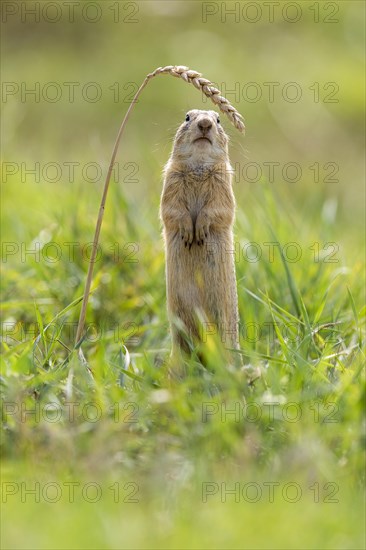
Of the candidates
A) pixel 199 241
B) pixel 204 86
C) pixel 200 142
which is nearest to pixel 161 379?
pixel 199 241

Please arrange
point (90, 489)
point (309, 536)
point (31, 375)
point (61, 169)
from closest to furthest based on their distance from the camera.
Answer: point (309, 536), point (90, 489), point (31, 375), point (61, 169)

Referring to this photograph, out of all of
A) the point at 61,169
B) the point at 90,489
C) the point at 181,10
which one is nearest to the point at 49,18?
the point at 181,10

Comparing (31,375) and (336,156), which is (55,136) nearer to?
(336,156)

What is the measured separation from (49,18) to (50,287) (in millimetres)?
8849

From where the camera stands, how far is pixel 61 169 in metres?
8.73

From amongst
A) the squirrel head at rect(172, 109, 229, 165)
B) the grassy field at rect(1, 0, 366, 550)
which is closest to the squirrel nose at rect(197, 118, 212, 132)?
the squirrel head at rect(172, 109, 229, 165)

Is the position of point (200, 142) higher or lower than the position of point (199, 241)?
higher

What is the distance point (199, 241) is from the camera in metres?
4.15

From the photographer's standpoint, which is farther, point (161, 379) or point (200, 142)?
point (200, 142)

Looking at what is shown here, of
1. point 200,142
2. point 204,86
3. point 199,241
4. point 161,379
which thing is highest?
point 204,86

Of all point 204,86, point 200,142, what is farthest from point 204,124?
point 204,86

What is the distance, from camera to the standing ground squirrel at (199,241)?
413 cm

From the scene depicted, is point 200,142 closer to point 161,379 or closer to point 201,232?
point 201,232

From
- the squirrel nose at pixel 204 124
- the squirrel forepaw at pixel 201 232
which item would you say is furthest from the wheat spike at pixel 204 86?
the squirrel forepaw at pixel 201 232
